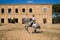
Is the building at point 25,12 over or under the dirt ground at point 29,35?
over

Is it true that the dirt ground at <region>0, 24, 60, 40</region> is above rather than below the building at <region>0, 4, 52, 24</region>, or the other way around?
below

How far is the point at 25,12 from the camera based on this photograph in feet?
173

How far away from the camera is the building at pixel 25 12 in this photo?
51781mm

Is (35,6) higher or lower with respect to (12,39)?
higher

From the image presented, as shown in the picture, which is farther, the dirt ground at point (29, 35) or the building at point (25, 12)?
the building at point (25, 12)

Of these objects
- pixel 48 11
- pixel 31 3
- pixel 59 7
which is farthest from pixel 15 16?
pixel 59 7

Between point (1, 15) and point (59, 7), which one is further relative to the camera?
point (59, 7)

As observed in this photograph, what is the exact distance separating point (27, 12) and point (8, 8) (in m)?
5.20

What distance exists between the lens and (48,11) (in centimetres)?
5191

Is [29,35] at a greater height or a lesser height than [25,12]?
lesser

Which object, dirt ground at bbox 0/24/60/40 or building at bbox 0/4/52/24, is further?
building at bbox 0/4/52/24

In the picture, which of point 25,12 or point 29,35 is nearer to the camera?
point 29,35

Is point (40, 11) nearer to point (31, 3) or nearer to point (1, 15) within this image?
point (31, 3)

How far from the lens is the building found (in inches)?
2039
